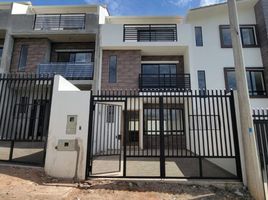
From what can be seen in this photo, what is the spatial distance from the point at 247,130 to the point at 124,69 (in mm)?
9428

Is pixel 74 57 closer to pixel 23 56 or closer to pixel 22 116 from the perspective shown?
pixel 23 56

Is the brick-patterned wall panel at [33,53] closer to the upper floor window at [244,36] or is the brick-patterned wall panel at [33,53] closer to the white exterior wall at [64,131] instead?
the white exterior wall at [64,131]

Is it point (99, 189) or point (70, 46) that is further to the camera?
point (70, 46)

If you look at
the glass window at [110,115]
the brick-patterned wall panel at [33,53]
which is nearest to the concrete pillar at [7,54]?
the brick-patterned wall panel at [33,53]

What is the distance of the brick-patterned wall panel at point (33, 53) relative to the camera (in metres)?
14.1

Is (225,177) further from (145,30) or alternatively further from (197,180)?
(145,30)

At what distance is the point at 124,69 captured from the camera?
13.6 meters

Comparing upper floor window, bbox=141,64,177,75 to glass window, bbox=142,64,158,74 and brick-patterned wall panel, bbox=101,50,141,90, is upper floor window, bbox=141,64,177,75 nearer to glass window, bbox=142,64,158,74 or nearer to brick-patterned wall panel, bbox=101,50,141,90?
glass window, bbox=142,64,158,74

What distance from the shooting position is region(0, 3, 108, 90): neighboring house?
14.0m

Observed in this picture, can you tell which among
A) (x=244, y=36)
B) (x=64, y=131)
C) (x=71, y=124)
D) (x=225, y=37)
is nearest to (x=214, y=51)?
(x=225, y=37)

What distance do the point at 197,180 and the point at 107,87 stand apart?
349 inches

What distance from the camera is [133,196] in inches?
203

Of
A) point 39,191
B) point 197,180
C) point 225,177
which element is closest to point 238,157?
point 225,177

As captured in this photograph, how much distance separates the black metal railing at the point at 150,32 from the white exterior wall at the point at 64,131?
9.06 metres
